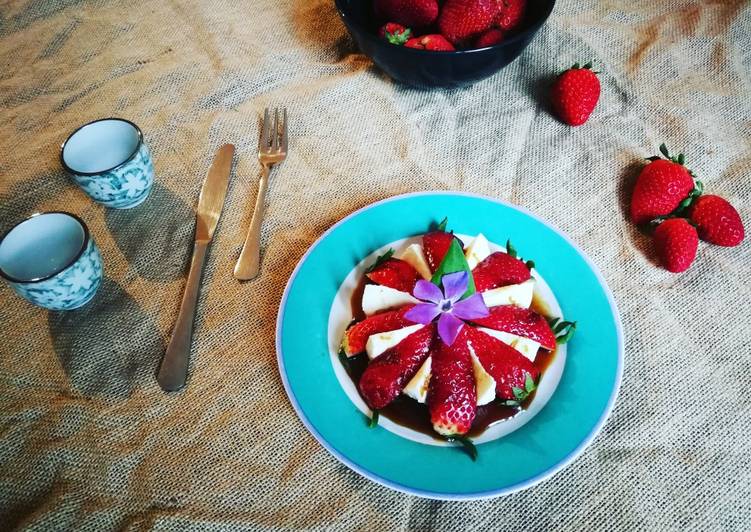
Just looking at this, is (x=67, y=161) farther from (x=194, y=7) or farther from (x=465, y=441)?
(x=465, y=441)

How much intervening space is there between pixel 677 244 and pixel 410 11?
0.62 metres

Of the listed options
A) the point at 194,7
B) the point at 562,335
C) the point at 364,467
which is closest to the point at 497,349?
the point at 562,335

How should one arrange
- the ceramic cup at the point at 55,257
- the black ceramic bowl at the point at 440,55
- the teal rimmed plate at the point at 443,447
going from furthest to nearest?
the black ceramic bowl at the point at 440,55 < the ceramic cup at the point at 55,257 < the teal rimmed plate at the point at 443,447

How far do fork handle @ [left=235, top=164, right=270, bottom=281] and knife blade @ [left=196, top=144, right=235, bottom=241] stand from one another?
6cm

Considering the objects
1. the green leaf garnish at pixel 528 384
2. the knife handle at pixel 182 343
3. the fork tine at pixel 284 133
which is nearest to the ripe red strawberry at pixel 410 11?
the fork tine at pixel 284 133

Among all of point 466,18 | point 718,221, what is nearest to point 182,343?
point 466,18

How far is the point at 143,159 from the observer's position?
2.92 feet

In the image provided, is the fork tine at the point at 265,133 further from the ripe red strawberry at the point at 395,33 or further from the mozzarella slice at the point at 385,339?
the mozzarella slice at the point at 385,339

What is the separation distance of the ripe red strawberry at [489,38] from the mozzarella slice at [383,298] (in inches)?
20.9

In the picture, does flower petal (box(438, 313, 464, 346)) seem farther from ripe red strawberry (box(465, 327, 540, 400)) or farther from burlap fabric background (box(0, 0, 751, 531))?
burlap fabric background (box(0, 0, 751, 531))

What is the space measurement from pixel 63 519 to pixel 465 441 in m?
0.48

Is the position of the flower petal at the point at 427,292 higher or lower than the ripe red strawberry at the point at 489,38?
lower

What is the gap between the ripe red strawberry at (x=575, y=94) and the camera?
106 centimetres

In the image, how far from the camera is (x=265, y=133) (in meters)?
1.05
